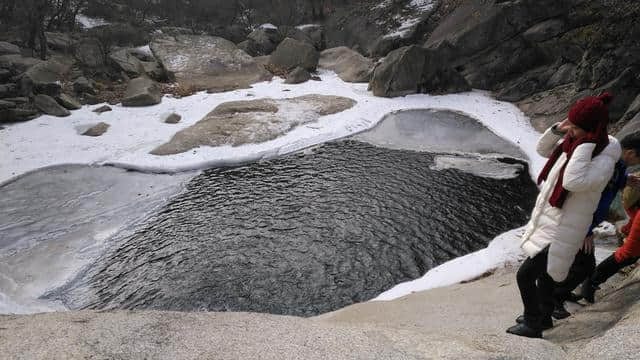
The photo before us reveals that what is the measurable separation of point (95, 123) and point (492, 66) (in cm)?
1570

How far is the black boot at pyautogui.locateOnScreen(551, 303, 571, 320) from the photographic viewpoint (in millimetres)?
4613

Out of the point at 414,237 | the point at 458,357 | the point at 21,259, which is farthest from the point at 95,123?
the point at 458,357

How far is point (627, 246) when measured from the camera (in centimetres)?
433

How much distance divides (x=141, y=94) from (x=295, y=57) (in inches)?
326

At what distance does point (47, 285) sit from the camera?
25.0 ft

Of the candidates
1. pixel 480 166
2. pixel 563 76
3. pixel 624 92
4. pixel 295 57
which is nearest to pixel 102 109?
pixel 295 57

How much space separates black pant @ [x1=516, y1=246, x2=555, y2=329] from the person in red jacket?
869 mm

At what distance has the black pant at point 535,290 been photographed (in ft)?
13.2

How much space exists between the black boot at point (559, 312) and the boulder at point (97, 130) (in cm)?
1380

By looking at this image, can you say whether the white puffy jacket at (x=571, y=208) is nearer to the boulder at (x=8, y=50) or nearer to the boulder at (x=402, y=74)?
the boulder at (x=402, y=74)

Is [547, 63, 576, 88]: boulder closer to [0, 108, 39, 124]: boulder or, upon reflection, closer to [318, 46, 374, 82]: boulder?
[318, 46, 374, 82]: boulder

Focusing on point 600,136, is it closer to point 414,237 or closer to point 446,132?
point 414,237

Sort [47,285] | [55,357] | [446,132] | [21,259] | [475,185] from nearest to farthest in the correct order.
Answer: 1. [55,357]
2. [47,285]
3. [21,259]
4. [475,185]
5. [446,132]

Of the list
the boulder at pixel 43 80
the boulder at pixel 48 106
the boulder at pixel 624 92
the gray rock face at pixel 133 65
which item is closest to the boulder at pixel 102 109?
the boulder at pixel 48 106
